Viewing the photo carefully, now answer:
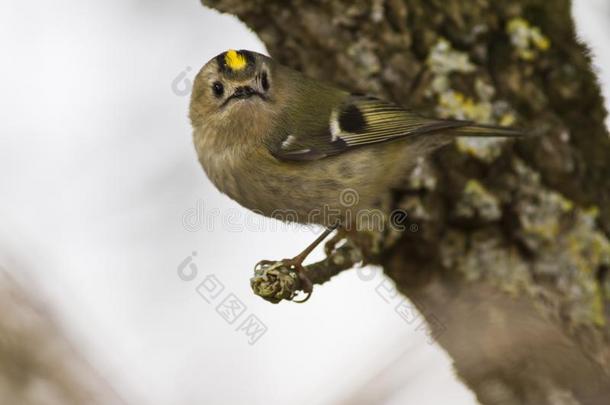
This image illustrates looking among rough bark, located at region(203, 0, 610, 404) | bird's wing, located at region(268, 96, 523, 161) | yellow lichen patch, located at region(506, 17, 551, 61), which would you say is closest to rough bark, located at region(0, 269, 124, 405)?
rough bark, located at region(203, 0, 610, 404)

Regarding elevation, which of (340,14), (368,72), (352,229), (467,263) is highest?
(340,14)

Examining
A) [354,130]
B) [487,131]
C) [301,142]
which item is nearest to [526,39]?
[487,131]

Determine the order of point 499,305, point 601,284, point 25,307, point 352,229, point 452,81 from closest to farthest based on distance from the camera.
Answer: point 25,307 → point 499,305 → point 601,284 → point 452,81 → point 352,229

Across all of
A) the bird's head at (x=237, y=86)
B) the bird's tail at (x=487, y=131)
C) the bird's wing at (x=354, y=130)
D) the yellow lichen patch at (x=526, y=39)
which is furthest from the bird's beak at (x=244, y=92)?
the yellow lichen patch at (x=526, y=39)

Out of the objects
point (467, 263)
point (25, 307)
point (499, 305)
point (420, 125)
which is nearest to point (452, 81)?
point (420, 125)

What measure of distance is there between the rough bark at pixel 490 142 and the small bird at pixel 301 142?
7 cm

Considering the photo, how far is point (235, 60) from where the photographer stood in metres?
2.17

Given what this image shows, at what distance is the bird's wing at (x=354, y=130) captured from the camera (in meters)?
2.15

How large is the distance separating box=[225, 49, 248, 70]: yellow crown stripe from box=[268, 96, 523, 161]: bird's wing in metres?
0.25

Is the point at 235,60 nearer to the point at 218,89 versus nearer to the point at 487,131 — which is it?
the point at 218,89

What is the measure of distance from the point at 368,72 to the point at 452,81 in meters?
0.25

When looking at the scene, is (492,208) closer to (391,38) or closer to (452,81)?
(452,81)

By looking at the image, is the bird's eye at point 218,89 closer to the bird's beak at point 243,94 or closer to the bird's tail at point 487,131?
the bird's beak at point 243,94

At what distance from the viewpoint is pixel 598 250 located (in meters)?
1.94
